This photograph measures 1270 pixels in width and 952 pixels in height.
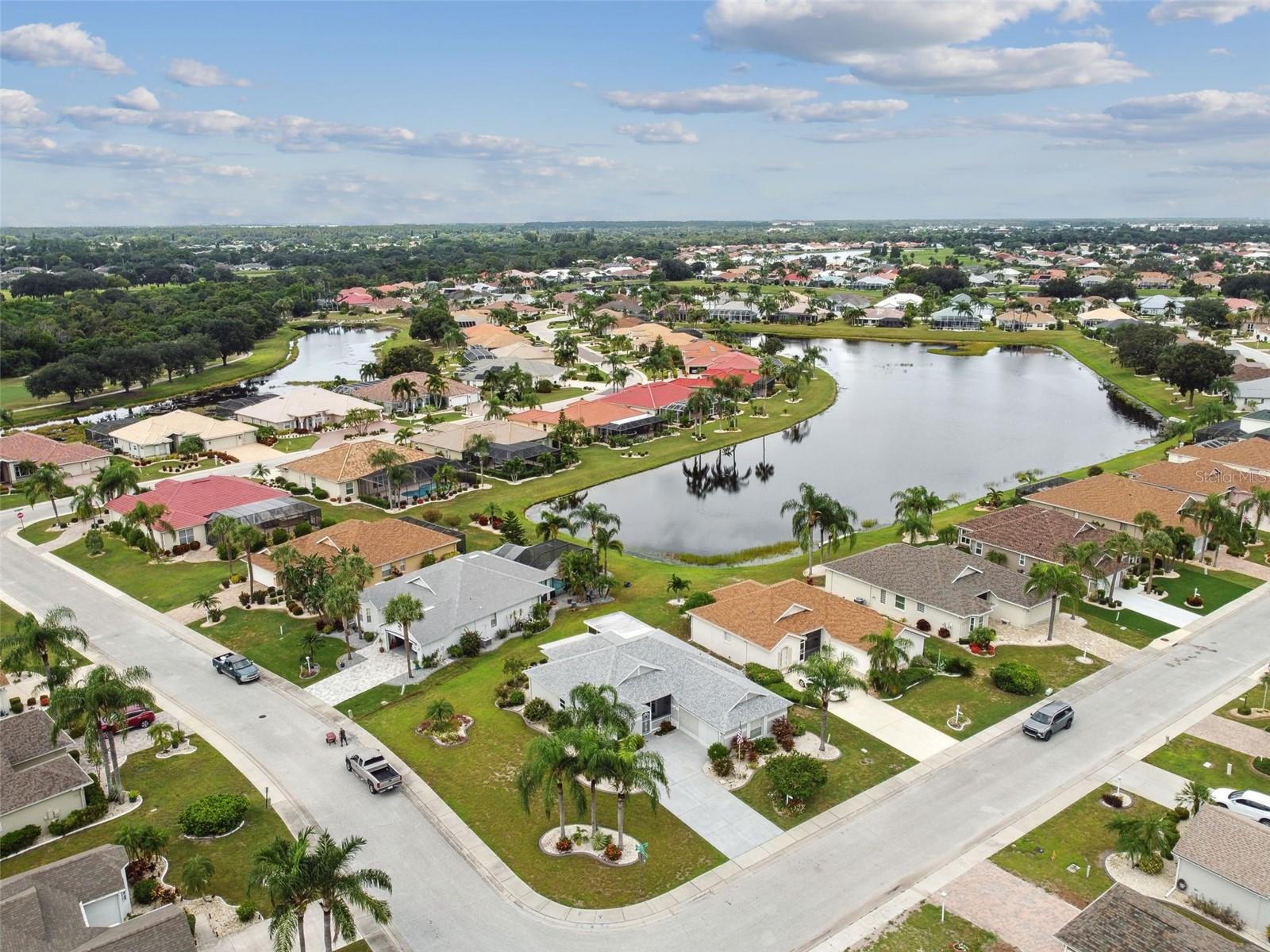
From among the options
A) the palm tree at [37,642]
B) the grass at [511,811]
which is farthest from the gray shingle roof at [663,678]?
the palm tree at [37,642]

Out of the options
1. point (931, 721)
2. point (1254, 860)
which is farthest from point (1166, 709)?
point (1254, 860)

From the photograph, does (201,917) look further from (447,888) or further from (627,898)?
(627,898)

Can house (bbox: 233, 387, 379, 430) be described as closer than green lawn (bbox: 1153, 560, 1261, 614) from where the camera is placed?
No

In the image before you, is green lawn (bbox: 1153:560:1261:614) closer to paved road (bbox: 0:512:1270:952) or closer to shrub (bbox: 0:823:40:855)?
paved road (bbox: 0:512:1270:952)

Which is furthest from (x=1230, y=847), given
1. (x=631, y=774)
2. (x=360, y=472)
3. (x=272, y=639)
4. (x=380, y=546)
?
(x=360, y=472)

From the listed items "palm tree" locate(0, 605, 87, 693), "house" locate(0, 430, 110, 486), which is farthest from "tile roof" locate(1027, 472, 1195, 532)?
"house" locate(0, 430, 110, 486)
